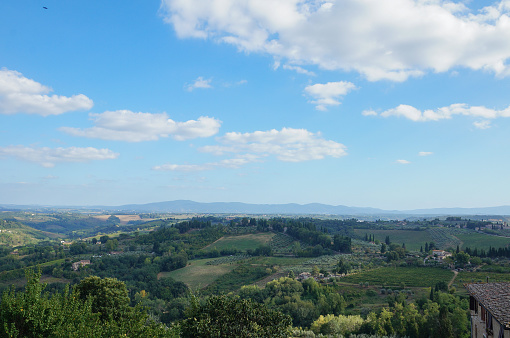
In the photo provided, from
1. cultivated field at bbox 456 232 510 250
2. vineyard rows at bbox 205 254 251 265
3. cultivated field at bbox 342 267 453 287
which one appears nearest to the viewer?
cultivated field at bbox 342 267 453 287

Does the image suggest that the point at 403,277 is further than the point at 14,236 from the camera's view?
No

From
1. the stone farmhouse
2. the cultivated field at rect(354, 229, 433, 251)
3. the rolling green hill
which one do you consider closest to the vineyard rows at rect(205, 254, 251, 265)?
the cultivated field at rect(354, 229, 433, 251)

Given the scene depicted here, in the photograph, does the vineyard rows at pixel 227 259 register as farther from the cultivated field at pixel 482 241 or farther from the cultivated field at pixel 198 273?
the cultivated field at pixel 482 241

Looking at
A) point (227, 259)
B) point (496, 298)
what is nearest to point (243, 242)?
point (227, 259)

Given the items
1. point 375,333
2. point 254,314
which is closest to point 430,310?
point 375,333

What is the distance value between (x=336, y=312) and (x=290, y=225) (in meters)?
97.5

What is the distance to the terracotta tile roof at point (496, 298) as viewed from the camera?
12890mm

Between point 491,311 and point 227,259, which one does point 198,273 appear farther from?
point 491,311

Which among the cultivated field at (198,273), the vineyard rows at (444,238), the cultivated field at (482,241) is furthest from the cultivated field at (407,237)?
the cultivated field at (198,273)

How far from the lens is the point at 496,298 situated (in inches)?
574

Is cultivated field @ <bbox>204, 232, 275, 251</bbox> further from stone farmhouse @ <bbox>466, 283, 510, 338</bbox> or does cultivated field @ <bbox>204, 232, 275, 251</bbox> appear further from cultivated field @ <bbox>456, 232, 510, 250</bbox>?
stone farmhouse @ <bbox>466, 283, 510, 338</bbox>

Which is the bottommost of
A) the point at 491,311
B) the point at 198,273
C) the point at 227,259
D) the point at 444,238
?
the point at 198,273

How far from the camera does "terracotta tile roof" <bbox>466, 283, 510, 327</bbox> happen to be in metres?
12.9

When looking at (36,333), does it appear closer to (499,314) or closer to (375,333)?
(499,314)
